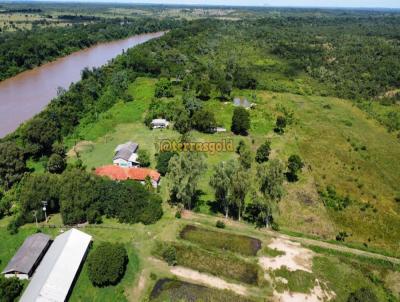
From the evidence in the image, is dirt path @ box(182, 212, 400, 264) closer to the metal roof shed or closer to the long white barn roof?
the long white barn roof

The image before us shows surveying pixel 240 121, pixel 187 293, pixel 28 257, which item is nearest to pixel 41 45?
pixel 240 121

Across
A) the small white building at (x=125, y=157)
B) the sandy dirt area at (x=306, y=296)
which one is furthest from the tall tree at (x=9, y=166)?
the sandy dirt area at (x=306, y=296)

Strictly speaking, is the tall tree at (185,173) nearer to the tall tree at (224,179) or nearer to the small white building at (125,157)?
the tall tree at (224,179)

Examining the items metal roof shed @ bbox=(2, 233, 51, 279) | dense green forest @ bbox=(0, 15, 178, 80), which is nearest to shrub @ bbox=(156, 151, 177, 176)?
metal roof shed @ bbox=(2, 233, 51, 279)

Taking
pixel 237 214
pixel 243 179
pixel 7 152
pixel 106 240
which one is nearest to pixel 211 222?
pixel 237 214

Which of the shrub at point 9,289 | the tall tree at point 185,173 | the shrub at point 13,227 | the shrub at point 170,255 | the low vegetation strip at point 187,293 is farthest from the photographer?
the tall tree at point 185,173

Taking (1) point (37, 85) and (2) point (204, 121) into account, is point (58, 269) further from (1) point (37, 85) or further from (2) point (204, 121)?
(1) point (37, 85)
